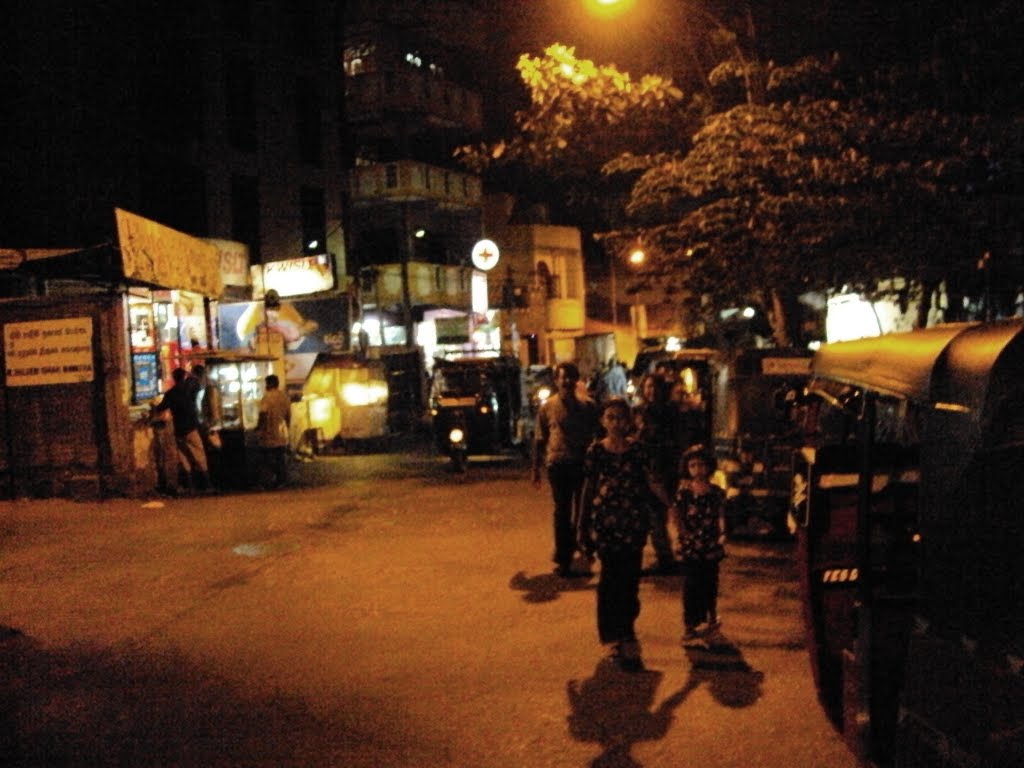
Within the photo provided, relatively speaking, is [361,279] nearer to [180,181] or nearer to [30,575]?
[180,181]

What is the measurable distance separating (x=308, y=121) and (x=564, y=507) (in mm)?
24910

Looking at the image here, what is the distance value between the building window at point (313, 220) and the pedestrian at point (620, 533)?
25536 millimetres

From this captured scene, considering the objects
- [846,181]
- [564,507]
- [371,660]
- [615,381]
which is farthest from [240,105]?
[371,660]

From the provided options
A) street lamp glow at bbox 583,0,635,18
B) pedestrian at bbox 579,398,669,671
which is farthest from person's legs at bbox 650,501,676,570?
street lamp glow at bbox 583,0,635,18

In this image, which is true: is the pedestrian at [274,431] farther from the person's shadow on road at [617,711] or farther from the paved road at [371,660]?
the person's shadow on road at [617,711]

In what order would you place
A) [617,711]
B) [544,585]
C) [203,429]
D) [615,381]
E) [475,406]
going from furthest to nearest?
1. [615,381]
2. [475,406]
3. [203,429]
4. [544,585]
5. [617,711]

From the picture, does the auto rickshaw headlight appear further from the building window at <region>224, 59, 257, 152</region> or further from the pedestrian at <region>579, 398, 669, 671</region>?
the pedestrian at <region>579, 398, 669, 671</region>

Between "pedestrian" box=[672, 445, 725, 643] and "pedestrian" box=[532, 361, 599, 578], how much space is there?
218 centimetres

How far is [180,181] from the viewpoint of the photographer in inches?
1042

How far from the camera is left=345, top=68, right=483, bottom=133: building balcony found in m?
38.2

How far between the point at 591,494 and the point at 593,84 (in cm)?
765

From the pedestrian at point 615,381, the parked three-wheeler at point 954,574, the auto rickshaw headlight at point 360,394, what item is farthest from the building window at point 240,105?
the parked three-wheeler at point 954,574

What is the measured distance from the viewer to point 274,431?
54.7 ft

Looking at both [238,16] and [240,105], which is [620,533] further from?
[238,16]
